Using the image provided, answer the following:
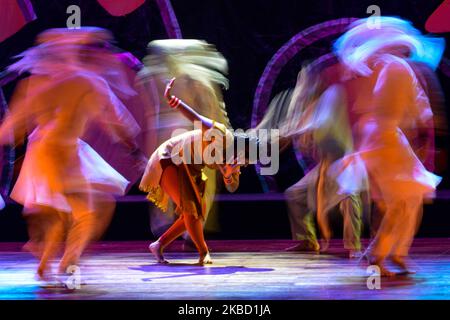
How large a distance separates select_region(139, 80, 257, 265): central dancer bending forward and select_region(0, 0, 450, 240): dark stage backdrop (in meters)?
2.61

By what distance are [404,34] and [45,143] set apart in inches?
98.6

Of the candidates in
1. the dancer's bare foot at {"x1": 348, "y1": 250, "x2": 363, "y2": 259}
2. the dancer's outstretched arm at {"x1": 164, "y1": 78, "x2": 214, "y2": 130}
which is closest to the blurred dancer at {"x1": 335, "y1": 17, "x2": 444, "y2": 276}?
the dancer's bare foot at {"x1": 348, "y1": 250, "x2": 363, "y2": 259}

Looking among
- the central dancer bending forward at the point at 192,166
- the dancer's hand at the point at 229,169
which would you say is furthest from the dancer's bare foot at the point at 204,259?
the dancer's hand at the point at 229,169

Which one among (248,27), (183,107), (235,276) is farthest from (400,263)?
(248,27)

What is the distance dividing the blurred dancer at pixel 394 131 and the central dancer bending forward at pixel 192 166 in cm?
99

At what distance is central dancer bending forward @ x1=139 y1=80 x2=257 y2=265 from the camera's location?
579 cm

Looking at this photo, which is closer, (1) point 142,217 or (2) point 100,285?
(2) point 100,285

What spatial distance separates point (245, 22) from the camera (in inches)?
338

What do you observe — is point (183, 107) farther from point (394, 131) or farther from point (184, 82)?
point (394, 131)

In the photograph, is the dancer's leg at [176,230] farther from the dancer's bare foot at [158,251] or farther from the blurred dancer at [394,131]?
the blurred dancer at [394,131]

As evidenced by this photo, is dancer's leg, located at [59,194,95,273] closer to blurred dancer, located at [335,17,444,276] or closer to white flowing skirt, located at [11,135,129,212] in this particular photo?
white flowing skirt, located at [11,135,129,212]
